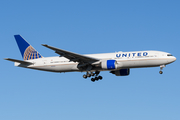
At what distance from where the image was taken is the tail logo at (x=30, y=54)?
48.3 m

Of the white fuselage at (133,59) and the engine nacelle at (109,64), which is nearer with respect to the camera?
the engine nacelle at (109,64)

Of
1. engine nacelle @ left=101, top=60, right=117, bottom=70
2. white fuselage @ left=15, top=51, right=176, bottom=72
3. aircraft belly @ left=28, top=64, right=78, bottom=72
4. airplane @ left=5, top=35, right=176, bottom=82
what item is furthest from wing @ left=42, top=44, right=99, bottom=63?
aircraft belly @ left=28, top=64, right=78, bottom=72

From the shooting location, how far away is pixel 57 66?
45.5 meters

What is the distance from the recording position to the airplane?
138 ft

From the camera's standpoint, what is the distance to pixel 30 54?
48.7 metres

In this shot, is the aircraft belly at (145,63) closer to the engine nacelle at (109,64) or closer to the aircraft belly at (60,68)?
the engine nacelle at (109,64)

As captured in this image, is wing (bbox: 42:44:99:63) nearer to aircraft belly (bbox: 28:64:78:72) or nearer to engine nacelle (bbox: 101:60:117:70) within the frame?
engine nacelle (bbox: 101:60:117:70)

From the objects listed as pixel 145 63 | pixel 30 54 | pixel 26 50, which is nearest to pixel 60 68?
pixel 30 54

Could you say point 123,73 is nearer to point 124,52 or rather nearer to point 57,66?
point 124,52

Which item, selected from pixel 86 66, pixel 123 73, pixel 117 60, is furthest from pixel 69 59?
pixel 123 73

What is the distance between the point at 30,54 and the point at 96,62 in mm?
11693

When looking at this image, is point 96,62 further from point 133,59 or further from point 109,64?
point 133,59

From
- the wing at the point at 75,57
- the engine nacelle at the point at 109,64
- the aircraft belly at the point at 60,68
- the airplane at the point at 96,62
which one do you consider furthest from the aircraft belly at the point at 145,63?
the aircraft belly at the point at 60,68

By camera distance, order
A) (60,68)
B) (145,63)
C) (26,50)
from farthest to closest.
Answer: (26,50)
(60,68)
(145,63)
